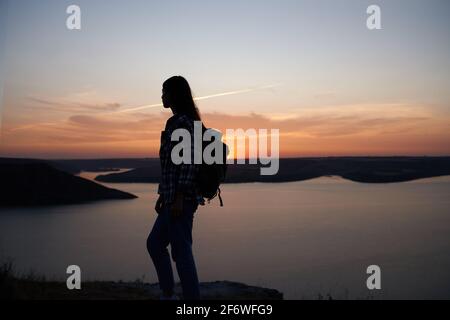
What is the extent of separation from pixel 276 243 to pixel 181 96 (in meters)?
29.4

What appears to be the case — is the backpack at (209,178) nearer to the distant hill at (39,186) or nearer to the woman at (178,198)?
the woman at (178,198)

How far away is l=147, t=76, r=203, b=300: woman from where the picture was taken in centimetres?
292

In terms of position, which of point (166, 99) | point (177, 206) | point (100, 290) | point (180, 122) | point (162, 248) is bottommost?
point (100, 290)

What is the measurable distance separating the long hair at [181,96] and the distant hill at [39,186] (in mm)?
49289

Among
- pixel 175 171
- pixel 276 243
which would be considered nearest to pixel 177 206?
pixel 175 171

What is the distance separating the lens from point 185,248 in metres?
2.97

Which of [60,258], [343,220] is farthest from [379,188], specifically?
[60,258]

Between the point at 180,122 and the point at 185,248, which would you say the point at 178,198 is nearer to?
the point at 185,248

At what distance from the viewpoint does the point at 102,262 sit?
79.5 ft

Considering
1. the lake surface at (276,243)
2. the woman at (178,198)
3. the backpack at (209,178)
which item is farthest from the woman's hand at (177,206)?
the lake surface at (276,243)

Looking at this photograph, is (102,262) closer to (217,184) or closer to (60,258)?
(60,258)

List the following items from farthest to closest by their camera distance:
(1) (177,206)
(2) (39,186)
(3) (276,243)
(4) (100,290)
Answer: (2) (39,186)
(3) (276,243)
(4) (100,290)
(1) (177,206)

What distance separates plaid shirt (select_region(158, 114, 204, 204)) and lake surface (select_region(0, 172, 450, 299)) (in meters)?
7.04

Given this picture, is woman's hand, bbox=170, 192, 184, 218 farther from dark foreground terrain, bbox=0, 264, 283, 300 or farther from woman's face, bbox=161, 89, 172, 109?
dark foreground terrain, bbox=0, 264, 283, 300
